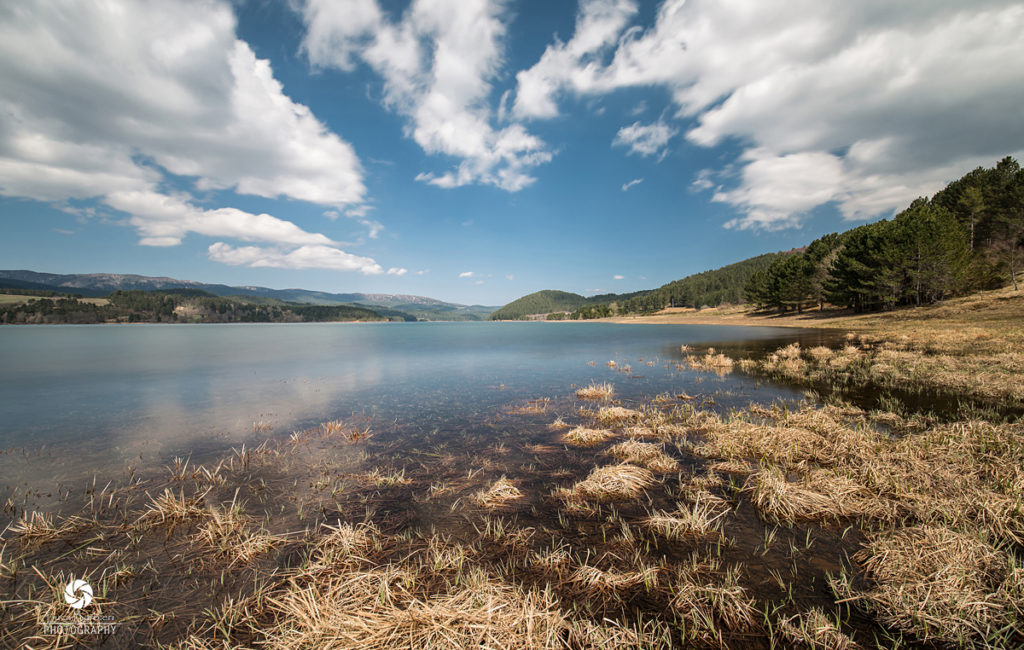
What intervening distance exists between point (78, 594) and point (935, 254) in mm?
90928

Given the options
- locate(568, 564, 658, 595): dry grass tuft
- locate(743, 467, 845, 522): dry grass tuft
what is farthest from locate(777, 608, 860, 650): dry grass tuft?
locate(743, 467, 845, 522): dry grass tuft

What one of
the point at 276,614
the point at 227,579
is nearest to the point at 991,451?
the point at 276,614

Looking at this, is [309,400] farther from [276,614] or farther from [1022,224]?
[1022,224]

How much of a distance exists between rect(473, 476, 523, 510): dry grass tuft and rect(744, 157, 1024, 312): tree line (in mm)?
81572

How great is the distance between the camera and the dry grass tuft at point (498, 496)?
813 centimetres

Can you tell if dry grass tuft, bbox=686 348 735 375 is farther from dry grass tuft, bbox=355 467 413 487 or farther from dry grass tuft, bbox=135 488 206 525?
dry grass tuft, bbox=135 488 206 525

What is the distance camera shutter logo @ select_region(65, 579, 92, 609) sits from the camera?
5.07m

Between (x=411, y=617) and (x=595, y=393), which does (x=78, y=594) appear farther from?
(x=595, y=393)

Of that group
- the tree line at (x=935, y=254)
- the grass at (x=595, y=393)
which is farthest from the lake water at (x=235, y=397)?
the tree line at (x=935, y=254)

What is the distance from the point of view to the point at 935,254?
5566 cm

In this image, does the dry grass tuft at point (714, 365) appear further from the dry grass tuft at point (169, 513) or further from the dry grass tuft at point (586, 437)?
the dry grass tuft at point (169, 513)

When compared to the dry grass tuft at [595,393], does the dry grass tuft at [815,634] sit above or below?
above

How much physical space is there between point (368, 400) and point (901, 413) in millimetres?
24063

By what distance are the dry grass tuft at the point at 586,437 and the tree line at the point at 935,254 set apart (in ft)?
252
